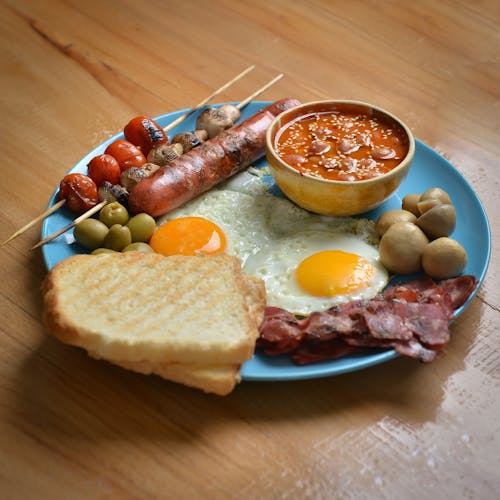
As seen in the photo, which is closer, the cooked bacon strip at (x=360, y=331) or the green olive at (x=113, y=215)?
the cooked bacon strip at (x=360, y=331)

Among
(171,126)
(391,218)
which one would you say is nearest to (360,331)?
(391,218)

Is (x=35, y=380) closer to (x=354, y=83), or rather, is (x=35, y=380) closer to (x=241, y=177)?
(x=241, y=177)

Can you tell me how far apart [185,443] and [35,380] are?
698 millimetres

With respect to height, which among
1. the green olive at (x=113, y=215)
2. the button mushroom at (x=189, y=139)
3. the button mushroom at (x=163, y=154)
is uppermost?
the green olive at (x=113, y=215)

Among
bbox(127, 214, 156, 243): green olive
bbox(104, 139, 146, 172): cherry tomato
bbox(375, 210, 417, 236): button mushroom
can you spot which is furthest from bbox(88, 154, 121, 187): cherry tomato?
bbox(375, 210, 417, 236): button mushroom

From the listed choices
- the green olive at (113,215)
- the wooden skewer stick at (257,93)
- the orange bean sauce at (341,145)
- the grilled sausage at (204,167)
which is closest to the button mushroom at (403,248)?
the orange bean sauce at (341,145)

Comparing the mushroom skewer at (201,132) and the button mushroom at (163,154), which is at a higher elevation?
the button mushroom at (163,154)

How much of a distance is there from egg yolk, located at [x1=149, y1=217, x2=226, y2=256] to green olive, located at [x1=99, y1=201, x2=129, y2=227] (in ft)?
0.59

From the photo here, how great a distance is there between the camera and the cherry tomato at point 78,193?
→ 11.6 ft

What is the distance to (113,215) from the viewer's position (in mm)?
3465

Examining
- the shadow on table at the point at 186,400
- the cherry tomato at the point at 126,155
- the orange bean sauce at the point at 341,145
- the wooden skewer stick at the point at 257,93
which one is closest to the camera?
the shadow on table at the point at 186,400

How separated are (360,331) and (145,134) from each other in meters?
1.77

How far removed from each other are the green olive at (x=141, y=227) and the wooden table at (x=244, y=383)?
0.47 m

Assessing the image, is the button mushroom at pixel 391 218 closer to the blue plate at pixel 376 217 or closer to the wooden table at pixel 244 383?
the blue plate at pixel 376 217
